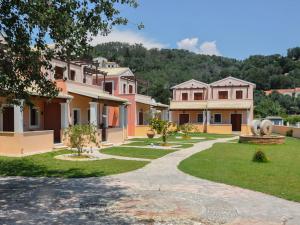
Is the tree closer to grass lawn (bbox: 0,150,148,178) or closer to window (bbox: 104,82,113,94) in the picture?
grass lawn (bbox: 0,150,148,178)

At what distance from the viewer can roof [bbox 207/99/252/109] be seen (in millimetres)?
46906

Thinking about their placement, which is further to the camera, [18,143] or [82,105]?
[82,105]

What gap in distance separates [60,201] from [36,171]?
17.1ft

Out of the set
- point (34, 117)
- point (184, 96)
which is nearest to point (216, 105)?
point (184, 96)

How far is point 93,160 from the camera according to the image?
17.5 m

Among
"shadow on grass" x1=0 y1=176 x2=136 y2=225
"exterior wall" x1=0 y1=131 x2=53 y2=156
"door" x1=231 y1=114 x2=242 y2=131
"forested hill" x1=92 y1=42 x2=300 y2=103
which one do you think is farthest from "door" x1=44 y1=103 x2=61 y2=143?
"forested hill" x1=92 y1=42 x2=300 y2=103

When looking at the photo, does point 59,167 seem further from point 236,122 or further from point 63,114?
point 236,122

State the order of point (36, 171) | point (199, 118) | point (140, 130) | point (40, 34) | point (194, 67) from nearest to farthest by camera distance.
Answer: point (40, 34), point (36, 171), point (140, 130), point (199, 118), point (194, 67)

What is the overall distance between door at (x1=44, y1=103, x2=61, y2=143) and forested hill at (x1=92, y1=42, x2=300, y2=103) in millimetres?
50122

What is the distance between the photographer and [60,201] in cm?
929

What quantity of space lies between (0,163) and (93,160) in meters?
3.97

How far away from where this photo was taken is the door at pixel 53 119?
82.2 feet

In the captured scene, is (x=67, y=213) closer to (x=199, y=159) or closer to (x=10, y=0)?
(x=10, y=0)

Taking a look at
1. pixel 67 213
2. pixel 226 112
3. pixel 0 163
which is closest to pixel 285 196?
pixel 67 213
